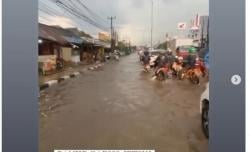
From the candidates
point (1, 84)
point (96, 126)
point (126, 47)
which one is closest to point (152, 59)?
point (126, 47)

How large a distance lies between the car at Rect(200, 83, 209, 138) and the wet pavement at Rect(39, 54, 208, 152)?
0.03m

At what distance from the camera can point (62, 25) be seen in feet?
8.38

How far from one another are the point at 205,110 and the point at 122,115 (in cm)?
53

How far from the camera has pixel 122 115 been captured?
257 centimetres

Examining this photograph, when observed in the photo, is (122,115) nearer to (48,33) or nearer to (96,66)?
(96,66)

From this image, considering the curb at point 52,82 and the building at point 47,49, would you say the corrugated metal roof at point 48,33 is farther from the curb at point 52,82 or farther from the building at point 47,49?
the curb at point 52,82

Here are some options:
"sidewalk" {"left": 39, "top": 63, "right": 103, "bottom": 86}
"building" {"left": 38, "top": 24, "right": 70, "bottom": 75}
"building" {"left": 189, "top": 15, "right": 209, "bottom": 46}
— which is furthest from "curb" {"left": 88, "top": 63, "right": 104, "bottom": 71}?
"building" {"left": 189, "top": 15, "right": 209, "bottom": 46}

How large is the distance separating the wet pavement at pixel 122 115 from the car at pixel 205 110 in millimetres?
28

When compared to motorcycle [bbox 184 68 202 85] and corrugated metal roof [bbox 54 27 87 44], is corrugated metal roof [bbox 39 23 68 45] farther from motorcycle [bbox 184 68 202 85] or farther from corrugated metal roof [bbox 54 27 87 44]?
motorcycle [bbox 184 68 202 85]

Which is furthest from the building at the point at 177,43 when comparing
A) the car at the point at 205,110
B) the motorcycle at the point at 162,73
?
the car at the point at 205,110

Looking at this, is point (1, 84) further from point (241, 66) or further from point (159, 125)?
point (241, 66)

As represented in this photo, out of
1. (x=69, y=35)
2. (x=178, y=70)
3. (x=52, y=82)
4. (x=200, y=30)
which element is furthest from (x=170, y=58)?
(x=52, y=82)

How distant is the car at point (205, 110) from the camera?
2.50 m

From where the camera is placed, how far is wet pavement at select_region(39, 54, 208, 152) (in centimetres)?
252
